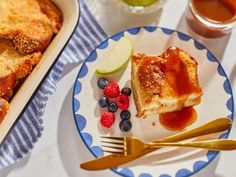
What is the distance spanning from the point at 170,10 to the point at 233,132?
40 cm

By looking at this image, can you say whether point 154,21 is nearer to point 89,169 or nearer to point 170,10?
point 170,10

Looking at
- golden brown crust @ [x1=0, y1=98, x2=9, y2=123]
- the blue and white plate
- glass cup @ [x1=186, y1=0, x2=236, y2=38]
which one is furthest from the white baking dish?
glass cup @ [x1=186, y1=0, x2=236, y2=38]

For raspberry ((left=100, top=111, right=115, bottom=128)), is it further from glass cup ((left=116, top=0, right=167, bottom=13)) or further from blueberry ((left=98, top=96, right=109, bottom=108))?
glass cup ((left=116, top=0, right=167, bottom=13))

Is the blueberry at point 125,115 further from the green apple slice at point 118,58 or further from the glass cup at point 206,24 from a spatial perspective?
the glass cup at point 206,24

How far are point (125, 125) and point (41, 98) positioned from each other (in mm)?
231

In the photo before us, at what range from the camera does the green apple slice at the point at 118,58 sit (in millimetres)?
1358

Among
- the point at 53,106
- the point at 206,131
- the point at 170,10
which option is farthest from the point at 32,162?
the point at 170,10

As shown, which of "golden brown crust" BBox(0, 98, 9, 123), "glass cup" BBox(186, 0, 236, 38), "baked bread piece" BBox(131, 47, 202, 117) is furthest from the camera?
"glass cup" BBox(186, 0, 236, 38)

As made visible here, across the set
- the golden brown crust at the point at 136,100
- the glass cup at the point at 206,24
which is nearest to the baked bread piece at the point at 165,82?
the golden brown crust at the point at 136,100

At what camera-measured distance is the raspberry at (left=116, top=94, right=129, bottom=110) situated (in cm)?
132

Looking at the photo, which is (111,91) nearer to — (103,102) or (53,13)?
(103,102)

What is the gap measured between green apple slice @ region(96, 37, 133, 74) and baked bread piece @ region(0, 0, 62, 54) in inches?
6.2

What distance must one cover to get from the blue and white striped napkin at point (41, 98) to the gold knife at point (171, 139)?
169mm

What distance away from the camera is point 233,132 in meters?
1.35
